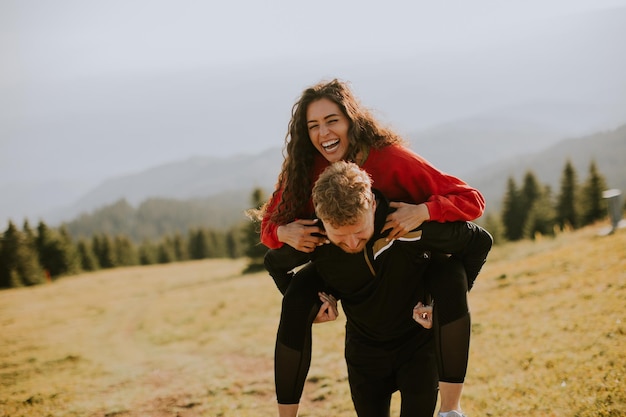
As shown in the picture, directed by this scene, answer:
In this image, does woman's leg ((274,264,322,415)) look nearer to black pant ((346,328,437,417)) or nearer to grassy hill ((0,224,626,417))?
black pant ((346,328,437,417))

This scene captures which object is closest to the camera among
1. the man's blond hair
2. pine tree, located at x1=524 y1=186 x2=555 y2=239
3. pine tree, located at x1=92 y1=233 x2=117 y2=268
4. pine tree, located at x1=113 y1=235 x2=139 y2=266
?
the man's blond hair

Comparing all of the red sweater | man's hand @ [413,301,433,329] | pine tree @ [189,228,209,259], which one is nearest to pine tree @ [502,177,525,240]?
pine tree @ [189,228,209,259]

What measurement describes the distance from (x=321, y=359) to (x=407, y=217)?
6966 millimetres

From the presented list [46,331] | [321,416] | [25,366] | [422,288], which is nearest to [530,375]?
[321,416]

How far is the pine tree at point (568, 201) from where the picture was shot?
48.6m

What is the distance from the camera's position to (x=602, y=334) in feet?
22.0

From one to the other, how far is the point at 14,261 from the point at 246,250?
25004 millimetres

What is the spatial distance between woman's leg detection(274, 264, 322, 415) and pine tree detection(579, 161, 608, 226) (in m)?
48.1

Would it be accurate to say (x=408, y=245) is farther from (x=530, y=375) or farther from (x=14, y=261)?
(x=14, y=261)

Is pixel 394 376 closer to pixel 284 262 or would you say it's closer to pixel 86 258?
pixel 284 262

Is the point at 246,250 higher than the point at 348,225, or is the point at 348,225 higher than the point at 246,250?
the point at 348,225

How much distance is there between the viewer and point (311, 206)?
146 inches

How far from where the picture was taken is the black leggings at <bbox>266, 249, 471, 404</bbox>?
10.4ft

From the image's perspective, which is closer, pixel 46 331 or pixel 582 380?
pixel 582 380
